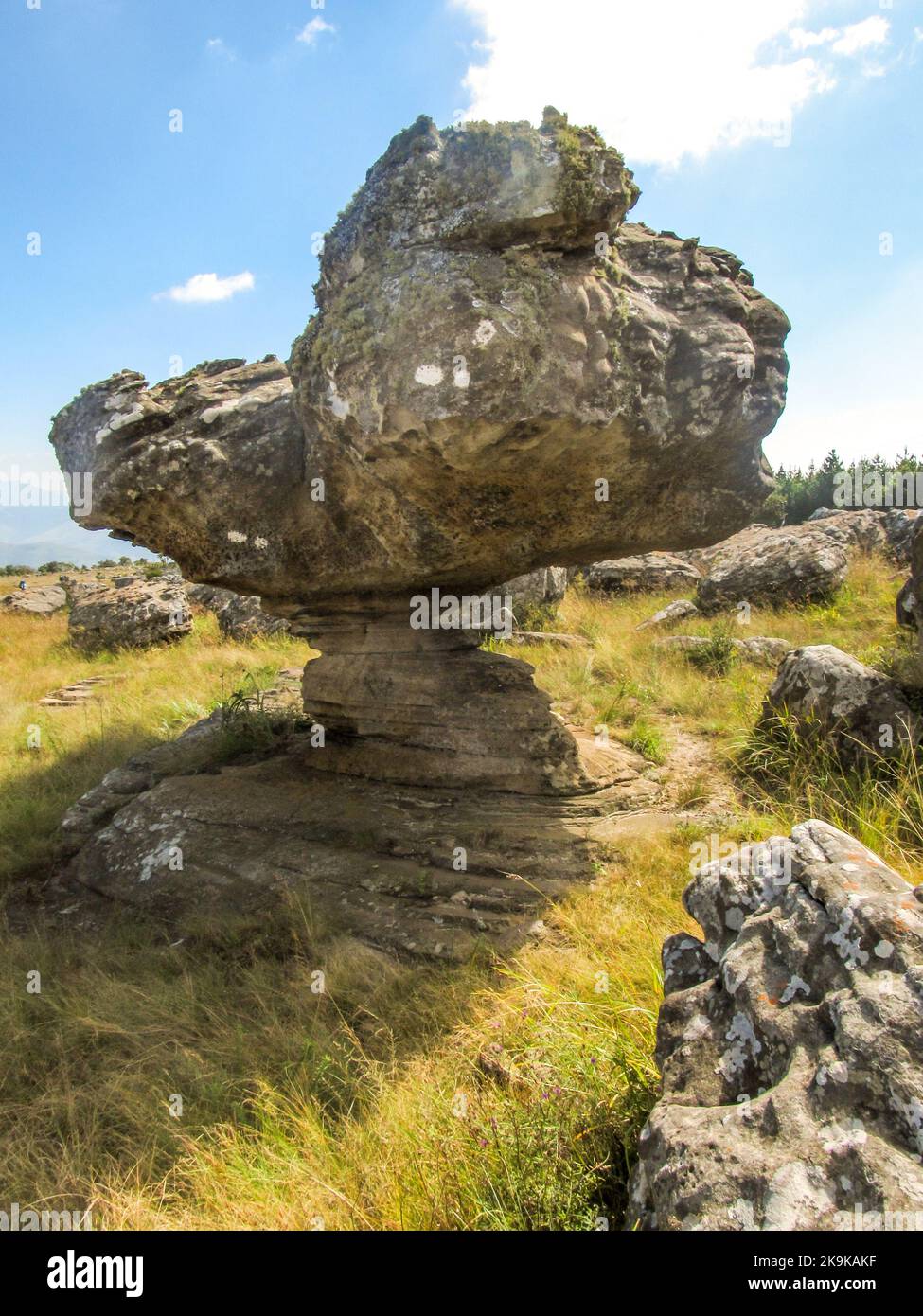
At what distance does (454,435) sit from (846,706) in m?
3.90

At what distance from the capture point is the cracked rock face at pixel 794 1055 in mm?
1874

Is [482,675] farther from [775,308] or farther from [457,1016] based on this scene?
[775,308]

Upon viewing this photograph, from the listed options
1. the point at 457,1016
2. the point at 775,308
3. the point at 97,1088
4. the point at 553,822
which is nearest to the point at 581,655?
the point at 553,822

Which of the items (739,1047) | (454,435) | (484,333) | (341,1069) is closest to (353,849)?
(341,1069)

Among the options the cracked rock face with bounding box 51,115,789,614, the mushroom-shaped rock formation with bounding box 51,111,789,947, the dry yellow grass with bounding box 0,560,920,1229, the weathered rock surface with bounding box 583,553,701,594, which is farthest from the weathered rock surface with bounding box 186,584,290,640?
the dry yellow grass with bounding box 0,560,920,1229

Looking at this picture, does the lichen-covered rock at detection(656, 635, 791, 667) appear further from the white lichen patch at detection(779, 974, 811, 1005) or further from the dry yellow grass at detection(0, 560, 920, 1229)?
the white lichen patch at detection(779, 974, 811, 1005)

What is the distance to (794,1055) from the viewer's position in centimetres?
218

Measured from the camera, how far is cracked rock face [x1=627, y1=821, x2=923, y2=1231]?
1874 millimetres

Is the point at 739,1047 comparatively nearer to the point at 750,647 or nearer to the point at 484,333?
the point at 484,333

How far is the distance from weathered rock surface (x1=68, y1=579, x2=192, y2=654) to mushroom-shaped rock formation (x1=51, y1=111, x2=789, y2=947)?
24.1ft

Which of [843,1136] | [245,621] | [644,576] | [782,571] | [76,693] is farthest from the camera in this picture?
[644,576]

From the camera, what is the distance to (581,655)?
9766 millimetres

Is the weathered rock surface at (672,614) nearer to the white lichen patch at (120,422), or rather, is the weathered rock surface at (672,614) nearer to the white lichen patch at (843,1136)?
the white lichen patch at (120,422)

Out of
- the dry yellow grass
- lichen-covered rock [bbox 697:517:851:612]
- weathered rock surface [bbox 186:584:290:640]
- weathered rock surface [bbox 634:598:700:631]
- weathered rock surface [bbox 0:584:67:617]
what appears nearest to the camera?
the dry yellow grass
